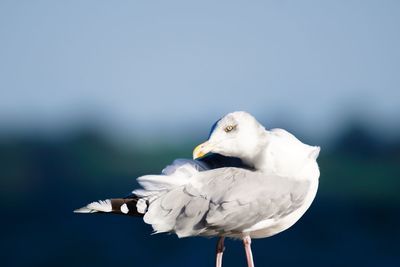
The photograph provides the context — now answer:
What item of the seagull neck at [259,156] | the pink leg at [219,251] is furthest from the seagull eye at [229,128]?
the pink leg at [219,251]

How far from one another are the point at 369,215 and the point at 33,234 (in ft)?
23.9

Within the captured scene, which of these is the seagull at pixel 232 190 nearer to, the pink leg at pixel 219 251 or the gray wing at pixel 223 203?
the gray wing at pixel 223 203

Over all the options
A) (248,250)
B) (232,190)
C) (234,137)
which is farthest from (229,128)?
(248,250)

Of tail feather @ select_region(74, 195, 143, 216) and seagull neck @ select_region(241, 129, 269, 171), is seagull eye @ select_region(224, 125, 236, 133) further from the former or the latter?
tail feather @ select_region(74, 195, 143, 216)

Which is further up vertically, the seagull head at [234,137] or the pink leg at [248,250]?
the seagull head at [234,137]

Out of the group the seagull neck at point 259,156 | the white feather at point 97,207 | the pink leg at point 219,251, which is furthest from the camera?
the pink leg at point 219,251

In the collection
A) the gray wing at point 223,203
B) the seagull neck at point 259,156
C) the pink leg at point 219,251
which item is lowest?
the pink leg at point 219,251

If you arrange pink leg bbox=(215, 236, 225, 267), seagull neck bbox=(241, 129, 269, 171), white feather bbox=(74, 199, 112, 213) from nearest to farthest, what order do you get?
1. white feather bbox=(74, 199, 112, 213)
2. seagull neck bbox=(241, 129, 269, 171)
3. pink leg bbox=(215, 236, 225, 267)

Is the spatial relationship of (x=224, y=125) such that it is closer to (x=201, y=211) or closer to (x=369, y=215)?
(x=201, y=211)

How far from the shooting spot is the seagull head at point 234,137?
3.43m

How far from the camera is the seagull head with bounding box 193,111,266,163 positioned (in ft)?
11.2

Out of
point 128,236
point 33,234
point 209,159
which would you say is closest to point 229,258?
point 128,236

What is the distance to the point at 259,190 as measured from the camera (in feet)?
11.4

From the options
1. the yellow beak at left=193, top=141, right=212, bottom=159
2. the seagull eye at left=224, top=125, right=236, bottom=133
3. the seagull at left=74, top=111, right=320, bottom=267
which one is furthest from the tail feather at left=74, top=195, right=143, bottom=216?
the seagull eye at left=224, top=125, right=236, bottom=133
